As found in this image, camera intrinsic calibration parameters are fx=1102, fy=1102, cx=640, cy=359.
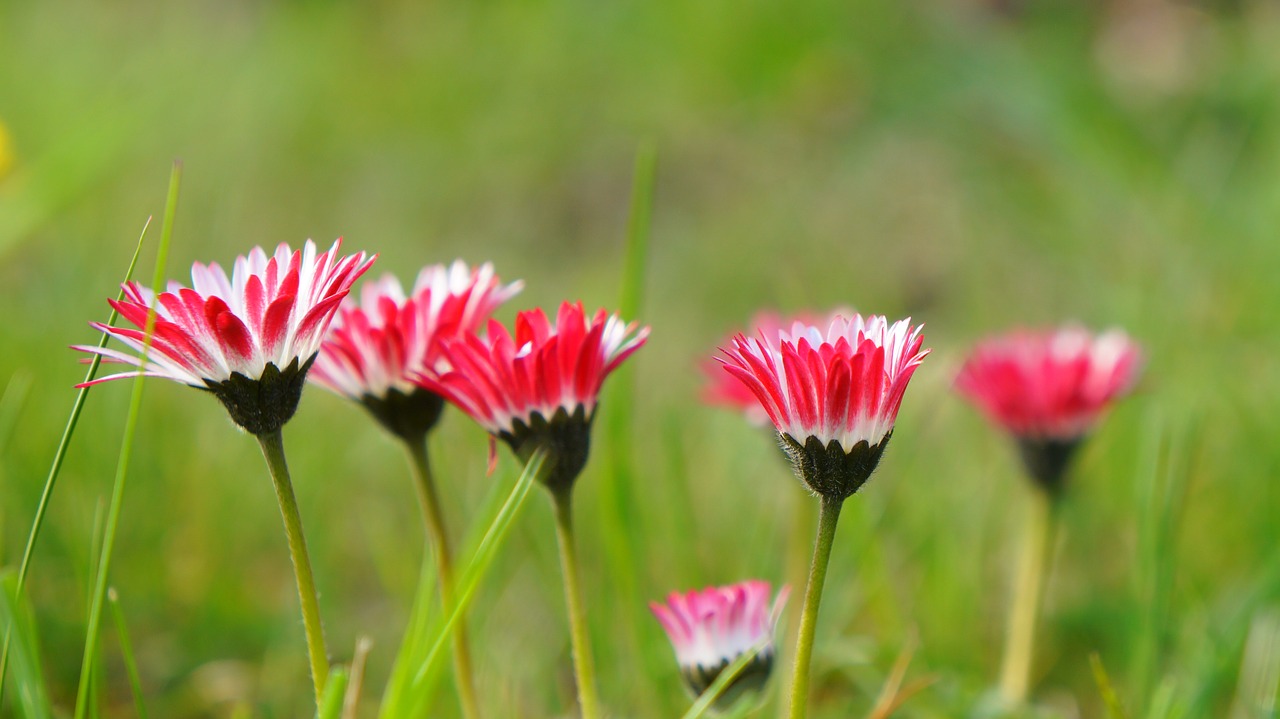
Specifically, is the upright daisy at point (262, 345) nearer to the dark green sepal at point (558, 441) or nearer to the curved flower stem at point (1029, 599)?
the dark green sepal at point (558, 441)

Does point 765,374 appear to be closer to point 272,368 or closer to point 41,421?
point 272,368

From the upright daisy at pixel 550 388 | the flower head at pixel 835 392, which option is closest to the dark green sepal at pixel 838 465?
the flower head at pixel 835 392

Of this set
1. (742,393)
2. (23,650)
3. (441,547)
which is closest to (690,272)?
(742,393)

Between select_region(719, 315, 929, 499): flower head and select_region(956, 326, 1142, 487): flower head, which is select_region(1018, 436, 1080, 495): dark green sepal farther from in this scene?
select_region(719, 315, 929, 499): flower head

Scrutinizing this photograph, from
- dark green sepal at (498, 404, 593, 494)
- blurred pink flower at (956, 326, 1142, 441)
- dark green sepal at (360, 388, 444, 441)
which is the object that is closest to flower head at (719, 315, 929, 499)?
dark green sepal at (498, 404, 593, 494)

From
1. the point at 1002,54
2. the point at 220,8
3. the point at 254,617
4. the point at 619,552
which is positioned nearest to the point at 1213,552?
the point at 619,552

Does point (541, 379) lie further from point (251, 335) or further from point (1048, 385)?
point (1048, 385)
